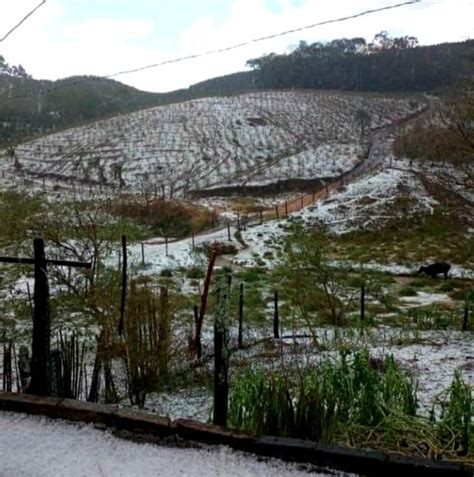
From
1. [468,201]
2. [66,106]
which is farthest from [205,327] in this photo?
[66,106]

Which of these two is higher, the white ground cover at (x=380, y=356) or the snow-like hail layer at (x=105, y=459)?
the snow-like hail layer at (x=105, y=459)

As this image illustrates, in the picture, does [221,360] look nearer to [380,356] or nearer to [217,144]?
[380,356]

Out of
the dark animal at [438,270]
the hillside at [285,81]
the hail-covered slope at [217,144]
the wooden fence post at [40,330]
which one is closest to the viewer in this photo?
the wooden fence post at [40,330]

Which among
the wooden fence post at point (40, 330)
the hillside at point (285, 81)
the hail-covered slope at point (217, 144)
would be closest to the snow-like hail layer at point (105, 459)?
the wooden fence post at point (40, 330)

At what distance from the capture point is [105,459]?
2904 mm

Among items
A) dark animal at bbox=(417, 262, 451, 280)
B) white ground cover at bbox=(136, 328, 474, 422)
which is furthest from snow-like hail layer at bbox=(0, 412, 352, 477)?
dark animal at bbox=(417, 262, 451, 280)

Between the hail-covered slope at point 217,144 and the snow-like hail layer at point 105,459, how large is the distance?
104 feet

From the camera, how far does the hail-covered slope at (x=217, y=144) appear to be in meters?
38.8

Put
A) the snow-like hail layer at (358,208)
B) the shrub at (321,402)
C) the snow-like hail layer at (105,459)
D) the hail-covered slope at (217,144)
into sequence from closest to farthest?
1. the snow-like hail layer at (105,459)
2. the shrub at (321,402)
3. the snow-like hail layer at (358,208)
4. the hail-covered slope at (217,144)

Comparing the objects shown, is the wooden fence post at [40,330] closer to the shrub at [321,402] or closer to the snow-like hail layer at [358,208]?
the shrub at [321,402]

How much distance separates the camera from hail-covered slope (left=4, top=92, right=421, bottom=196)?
38.8m

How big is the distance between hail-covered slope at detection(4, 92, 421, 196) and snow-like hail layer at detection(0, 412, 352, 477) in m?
31.6

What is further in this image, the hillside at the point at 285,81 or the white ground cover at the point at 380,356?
the hillside at the point at 285,81

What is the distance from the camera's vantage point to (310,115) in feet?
186
